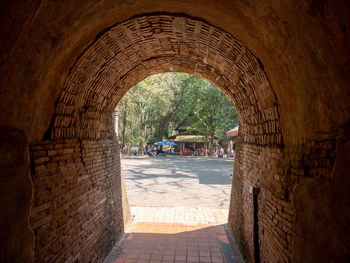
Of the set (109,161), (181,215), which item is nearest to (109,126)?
(109,161)

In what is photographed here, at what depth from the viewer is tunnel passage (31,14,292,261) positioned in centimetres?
306

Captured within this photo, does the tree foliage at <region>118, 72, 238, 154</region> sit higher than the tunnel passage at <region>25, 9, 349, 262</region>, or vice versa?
the tree foliage at <region>118, 72, 238, 154</region>

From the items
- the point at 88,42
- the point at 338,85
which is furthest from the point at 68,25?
the point at 338,85

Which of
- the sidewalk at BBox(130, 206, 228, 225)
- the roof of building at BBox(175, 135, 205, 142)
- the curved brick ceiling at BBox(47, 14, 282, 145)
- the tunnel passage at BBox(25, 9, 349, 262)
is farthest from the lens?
the roof of building at BBox(175, 135, 205, 142)

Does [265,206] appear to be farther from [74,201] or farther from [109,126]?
[109,126]

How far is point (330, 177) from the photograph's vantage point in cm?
197

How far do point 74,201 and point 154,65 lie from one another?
3.29 m

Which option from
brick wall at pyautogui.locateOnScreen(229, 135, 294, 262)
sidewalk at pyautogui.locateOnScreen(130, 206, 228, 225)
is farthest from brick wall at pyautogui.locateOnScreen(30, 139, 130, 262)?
brick wall at pyautogui.locateOnScreen(229, 135, 294, 262)

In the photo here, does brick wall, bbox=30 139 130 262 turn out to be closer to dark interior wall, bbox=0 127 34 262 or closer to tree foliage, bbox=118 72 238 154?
dark interior wall, bbox=0 127 34 262

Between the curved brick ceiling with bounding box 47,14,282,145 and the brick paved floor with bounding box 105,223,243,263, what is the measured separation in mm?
2598

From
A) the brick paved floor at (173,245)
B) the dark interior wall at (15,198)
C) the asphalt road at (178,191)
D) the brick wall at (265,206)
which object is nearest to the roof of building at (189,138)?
the asphalt road at (178,191)

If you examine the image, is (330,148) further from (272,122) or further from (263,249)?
(263,249)

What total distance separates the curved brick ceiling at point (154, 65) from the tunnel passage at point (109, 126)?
0.02m

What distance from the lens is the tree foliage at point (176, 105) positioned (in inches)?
981
